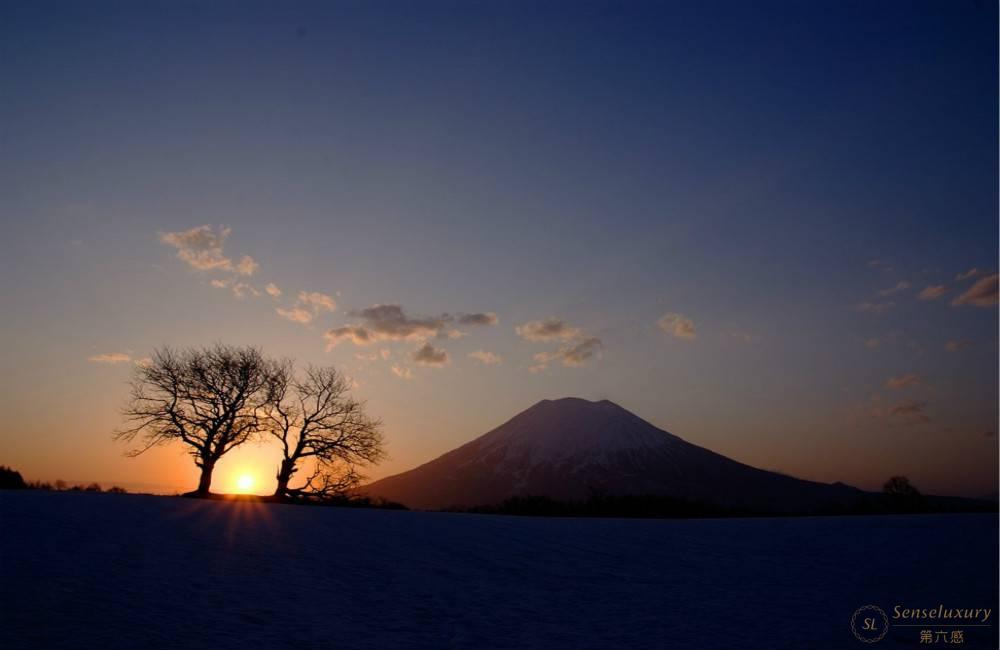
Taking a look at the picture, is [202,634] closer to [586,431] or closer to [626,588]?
[626,588]

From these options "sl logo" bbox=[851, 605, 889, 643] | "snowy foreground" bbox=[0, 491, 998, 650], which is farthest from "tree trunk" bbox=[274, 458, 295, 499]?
"sl logo" bbox=[851, 605, 889, 643]

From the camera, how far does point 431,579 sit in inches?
508

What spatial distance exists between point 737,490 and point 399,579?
152 meters

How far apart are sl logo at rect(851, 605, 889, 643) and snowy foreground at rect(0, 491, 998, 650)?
6.3 inches

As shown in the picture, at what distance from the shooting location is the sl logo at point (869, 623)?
35.2 ft

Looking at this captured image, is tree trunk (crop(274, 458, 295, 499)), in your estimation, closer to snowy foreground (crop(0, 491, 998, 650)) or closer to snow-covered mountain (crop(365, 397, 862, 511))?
snowy foreground (crop(0, 491, 998, 650))

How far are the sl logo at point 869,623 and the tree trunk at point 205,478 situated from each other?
94.7 feet

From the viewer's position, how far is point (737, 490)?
486ft

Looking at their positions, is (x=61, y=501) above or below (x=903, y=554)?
above

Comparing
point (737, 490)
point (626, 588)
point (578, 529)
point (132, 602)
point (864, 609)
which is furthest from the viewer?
point (737, 490)

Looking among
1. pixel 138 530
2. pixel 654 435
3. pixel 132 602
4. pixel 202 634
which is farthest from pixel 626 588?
pixel 654 435

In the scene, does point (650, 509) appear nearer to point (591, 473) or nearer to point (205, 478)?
point (205, 478)

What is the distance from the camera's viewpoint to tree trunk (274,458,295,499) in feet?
111

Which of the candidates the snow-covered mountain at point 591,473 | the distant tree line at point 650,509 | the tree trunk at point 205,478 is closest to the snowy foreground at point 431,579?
the distant tree line at point 650,509
